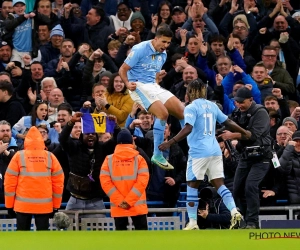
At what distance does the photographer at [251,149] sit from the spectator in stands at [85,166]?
212 centimetres

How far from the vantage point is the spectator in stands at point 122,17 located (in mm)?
23872

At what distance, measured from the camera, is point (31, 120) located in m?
20.1

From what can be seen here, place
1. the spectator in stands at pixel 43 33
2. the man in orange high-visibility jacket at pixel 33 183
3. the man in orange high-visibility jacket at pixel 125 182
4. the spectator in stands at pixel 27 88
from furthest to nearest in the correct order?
the spectator in stands at pixel 43 33 → the spectator in stands at pixel 27 88 → the man in orange high-visibility jacket at pixel 33 183 → the man in orange high-visibility jacket at pixel 125 182

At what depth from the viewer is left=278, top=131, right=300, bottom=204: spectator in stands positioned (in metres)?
18.4

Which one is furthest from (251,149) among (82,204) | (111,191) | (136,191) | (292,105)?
(292,105)

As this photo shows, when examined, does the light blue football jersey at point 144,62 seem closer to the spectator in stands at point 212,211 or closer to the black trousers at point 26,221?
the spectator in stands at point 212,211

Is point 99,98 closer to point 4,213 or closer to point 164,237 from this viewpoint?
point 4,213

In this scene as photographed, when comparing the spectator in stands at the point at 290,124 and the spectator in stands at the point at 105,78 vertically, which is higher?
the spectator in stands at the point at 105,78

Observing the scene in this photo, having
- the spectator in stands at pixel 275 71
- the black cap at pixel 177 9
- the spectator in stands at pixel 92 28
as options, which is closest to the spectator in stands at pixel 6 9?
the spectator in stands at pixel 92 28

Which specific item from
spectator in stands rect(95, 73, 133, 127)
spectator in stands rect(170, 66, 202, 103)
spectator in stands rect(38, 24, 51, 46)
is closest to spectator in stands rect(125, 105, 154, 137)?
spectator in stands rect(95, 73, 133, 127)

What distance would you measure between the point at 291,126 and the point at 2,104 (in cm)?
506

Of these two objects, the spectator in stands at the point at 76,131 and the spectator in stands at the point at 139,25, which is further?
the spectator in stands at the point at 139,25

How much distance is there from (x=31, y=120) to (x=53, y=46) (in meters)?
3.39

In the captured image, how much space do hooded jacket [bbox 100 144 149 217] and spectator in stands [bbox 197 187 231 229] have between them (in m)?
0.84
